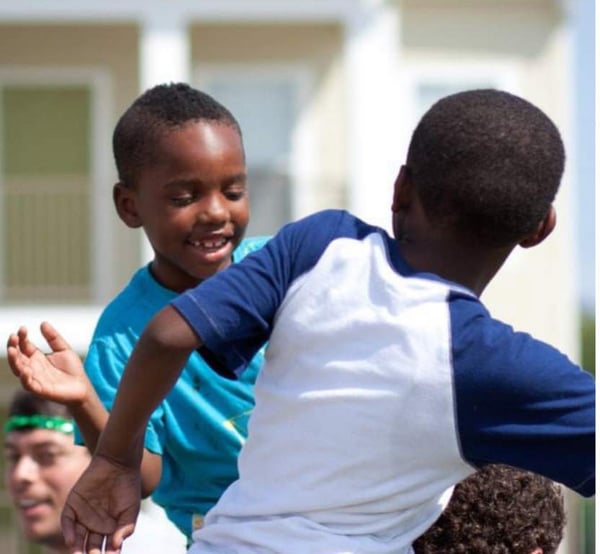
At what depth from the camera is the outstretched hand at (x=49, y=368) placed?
3.50 metres

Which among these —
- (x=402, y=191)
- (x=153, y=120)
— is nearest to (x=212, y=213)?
(x=153, y=120)

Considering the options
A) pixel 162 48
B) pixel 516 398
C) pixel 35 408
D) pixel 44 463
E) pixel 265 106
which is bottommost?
pixel 265 106

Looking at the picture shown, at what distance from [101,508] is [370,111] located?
50.4ft

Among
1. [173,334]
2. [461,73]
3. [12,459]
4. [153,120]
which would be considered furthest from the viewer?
[461,73]

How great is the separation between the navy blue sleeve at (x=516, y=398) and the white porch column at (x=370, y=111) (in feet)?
48.9

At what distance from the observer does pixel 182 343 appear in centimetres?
308

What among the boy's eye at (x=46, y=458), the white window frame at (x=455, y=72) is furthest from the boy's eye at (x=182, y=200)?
the white window frame at (x=455, y=72)

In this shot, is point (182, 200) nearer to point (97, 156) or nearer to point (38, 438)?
point (38, 438)

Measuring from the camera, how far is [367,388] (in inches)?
123

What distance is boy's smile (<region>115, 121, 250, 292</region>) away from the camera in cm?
418

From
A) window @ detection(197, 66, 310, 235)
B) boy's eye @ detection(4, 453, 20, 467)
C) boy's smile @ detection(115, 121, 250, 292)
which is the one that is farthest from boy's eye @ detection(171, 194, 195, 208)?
window @ detection(197, 66, 310, 235)

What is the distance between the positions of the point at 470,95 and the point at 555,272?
16889 millimetres

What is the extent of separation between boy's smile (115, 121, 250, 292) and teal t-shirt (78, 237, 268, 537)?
138 mm

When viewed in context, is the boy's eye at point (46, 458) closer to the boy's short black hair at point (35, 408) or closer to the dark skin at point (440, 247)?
the boy's short black hair at point (35, 408)
